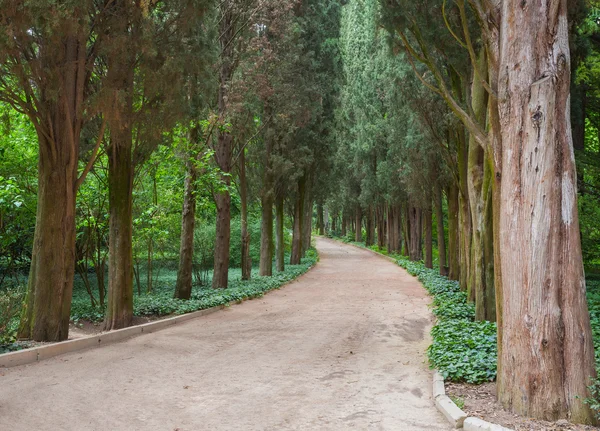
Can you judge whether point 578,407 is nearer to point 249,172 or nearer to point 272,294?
point 272,294

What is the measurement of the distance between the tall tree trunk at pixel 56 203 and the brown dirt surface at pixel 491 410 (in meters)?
6.41

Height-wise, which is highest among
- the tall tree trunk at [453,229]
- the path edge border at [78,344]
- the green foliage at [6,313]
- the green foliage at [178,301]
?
the tall tree trunk at [453,229]

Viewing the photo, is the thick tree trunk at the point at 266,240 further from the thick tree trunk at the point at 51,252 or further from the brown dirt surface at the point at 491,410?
the brown dirt surface at the point at 491,410

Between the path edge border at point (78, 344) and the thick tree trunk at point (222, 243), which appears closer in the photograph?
the path edge border at point (78, 344)

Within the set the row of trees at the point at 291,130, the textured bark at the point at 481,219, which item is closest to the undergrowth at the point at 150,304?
the row of trees at the point at 291,130

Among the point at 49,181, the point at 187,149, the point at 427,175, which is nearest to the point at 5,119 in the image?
the point at 49,181

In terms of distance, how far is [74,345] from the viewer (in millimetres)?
8117

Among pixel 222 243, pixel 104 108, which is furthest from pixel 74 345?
pixel 222 243

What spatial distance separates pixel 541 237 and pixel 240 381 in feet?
12.6

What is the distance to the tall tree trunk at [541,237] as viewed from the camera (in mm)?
4945

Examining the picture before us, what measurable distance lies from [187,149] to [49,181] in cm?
476

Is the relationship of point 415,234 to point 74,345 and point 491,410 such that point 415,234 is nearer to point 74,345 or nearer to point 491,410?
point 74,345

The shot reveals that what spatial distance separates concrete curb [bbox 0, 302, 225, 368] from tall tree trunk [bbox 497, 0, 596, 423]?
5.94m

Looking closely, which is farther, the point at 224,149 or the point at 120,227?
the point at 224,149
